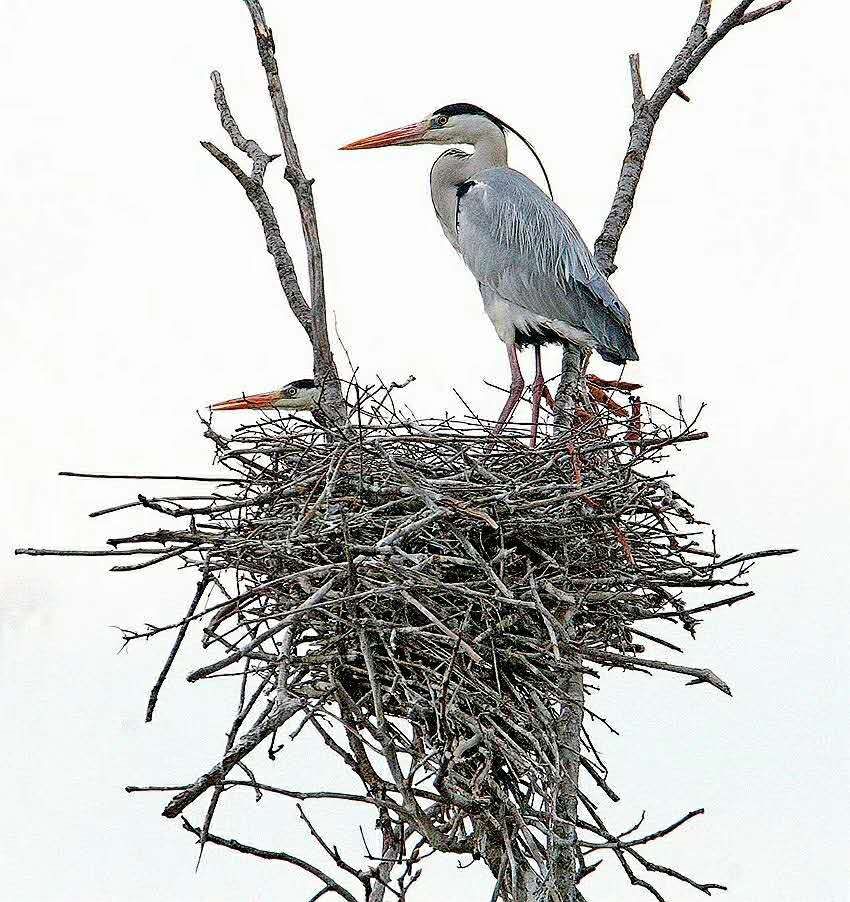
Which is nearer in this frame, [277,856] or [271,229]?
[277,856]

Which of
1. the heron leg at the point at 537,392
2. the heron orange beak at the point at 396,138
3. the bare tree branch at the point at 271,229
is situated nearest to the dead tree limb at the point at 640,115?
the heron leg at the point at 537,392

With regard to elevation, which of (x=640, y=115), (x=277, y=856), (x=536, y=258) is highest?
(x=640, y=115)

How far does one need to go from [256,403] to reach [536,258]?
85 cm

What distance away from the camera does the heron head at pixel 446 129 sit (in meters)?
4.33

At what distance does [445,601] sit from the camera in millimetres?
3158

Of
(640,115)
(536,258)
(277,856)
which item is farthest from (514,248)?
(277,856)

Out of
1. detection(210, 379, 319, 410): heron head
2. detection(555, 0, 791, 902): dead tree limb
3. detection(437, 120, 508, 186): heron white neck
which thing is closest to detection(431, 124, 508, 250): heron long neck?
detection(437, 120, 508, 186): heron white neck

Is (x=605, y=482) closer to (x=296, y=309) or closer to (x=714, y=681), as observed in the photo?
(x=714, y=681)

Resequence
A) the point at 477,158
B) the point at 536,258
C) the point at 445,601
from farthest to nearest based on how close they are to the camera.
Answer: the point at 477,158, the point at 536,258, the point at 445,601

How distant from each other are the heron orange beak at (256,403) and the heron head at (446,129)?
0.75 m

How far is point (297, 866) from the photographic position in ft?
10.8

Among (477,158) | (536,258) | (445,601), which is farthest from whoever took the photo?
(477,158)

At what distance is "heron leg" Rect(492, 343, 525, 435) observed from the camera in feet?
13.2

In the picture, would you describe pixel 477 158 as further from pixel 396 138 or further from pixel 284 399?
pixel 284 399
